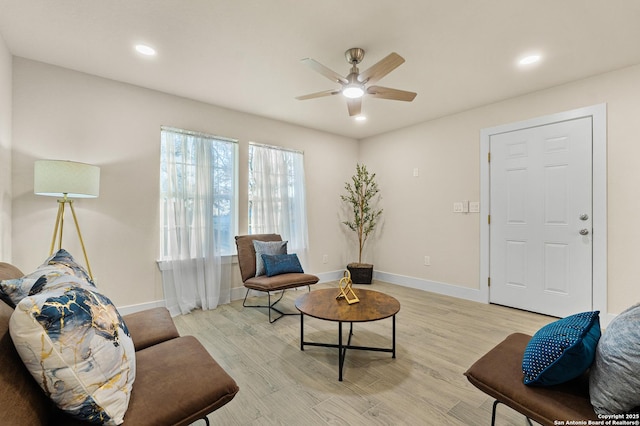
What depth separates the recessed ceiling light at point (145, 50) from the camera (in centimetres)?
244

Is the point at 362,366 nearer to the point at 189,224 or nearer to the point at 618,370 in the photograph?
the point at 618,370

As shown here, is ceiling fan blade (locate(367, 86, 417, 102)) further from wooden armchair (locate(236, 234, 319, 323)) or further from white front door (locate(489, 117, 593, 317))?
wooden armchair (locate(236, 234, 319, 323))

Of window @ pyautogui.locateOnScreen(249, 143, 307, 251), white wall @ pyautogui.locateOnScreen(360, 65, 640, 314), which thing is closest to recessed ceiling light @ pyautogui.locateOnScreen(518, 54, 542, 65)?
white wall @ pyautogui.locateOnScreen(360, 65, 640, 314)

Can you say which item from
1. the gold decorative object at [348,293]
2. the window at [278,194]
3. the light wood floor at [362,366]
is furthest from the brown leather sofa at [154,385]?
the window at [278,194]

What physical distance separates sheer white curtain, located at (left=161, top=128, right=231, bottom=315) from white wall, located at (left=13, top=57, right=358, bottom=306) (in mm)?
124

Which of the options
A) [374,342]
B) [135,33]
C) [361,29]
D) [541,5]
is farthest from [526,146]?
[135,33]

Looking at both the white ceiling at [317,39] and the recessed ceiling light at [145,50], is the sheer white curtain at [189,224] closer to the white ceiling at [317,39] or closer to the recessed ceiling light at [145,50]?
the white ceiling at [317,39]

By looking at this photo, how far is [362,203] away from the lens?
512 centimetres

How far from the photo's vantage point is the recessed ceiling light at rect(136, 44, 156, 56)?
244 centimetres

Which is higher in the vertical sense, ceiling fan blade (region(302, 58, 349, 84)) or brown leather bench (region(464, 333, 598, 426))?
ceiling fan blade (region(302, 58, 349, 84))

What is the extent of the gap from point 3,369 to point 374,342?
2.38 m

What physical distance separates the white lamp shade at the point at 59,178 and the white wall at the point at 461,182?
13.5ft

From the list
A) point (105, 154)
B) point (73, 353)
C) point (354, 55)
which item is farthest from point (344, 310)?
point (105, 154)

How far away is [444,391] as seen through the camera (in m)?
1.88
